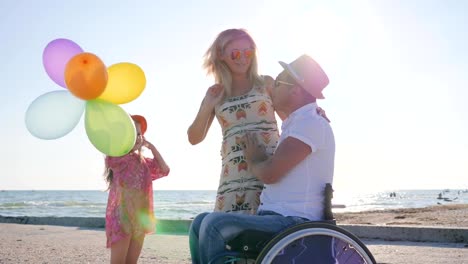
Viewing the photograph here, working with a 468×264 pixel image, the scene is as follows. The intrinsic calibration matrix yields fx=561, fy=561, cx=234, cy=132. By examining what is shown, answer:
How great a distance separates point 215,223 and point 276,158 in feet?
1.32

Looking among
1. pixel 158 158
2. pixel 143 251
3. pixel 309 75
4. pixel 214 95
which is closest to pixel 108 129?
pixel 214 95

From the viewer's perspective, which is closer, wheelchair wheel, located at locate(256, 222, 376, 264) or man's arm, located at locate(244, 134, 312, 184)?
wheelchair wheel, located at locate(256, 222, 376, 264)

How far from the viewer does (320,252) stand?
254cm

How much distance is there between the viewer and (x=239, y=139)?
3.14 meters

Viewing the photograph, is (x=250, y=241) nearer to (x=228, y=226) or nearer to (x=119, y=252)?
(x=228, y=226)

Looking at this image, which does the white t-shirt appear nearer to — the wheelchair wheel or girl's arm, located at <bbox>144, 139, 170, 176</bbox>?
the wheelchair wheel

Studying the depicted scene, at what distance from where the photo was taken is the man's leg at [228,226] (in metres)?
2.48

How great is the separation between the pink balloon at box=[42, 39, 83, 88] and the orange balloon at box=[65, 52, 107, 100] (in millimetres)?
147

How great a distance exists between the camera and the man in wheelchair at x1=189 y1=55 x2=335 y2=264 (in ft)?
8.21

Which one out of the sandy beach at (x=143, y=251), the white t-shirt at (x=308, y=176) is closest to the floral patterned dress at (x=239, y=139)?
the white t-shirt at (x=308, y=176)

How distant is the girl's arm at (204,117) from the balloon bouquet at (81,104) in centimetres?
60

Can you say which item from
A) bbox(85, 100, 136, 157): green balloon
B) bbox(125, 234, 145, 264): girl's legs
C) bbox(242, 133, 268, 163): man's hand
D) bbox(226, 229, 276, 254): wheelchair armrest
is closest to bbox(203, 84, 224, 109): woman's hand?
bbox(242, 133, 268, 163): man's hand

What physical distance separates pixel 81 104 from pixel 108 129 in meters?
0.29

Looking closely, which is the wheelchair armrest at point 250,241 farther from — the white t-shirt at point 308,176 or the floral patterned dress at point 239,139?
the floral patterned dress at point 239,139
